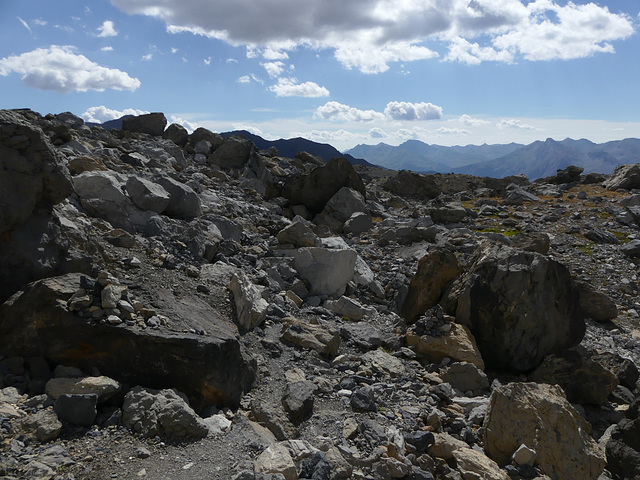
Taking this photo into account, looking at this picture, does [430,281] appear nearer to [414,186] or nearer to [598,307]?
[598,307]

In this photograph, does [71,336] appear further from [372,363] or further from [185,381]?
[372,363]

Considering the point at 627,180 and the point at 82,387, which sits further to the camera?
the point at 627,180

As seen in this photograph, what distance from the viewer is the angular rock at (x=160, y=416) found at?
233 inches

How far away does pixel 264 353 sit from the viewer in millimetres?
9266

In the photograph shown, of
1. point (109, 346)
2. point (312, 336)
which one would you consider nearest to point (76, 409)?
point (109, 346)

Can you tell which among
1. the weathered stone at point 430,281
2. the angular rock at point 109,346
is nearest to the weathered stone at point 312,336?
the angular rock at point 109,346

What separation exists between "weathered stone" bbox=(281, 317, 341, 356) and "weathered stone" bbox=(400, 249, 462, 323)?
11.4 feet

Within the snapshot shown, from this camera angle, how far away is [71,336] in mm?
6586

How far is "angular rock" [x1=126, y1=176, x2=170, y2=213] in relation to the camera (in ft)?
42.5

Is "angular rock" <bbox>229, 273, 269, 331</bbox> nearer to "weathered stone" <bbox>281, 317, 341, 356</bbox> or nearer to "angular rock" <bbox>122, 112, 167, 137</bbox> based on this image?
"weathered stone" <bbox>281, 317, 341, 356</bbox>

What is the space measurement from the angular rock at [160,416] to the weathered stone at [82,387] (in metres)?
0.26

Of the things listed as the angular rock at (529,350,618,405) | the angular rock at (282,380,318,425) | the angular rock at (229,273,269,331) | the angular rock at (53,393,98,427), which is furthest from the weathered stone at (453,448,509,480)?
the angular rock at (53,393,98,427)

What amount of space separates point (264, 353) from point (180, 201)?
7.69m

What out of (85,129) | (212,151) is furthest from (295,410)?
(212,151)
